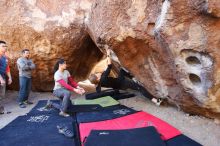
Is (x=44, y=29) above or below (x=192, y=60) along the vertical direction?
above

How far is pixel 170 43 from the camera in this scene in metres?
4.63

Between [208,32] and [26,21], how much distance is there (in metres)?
4.40

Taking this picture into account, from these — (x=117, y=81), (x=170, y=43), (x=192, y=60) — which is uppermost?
(x=170, y=43)

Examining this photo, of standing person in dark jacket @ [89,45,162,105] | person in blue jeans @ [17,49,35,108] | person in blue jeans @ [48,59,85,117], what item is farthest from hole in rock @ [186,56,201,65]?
person in blue jeans @ [17,49,35,108]

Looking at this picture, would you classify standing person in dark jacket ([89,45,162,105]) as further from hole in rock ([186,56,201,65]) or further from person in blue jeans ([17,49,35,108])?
hole in rock ([186,56,201,65])

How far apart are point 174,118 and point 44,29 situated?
12.2 feet

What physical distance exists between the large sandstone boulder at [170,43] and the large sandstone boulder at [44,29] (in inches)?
37.4

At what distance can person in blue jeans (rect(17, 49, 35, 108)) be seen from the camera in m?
6.22

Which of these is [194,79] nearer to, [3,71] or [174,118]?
[174,118]

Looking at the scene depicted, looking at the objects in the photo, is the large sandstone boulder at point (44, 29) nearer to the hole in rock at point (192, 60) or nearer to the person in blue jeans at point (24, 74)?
the person in blue jeans at point (24, 74)

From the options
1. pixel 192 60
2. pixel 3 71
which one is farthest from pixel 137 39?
pixel 3 71

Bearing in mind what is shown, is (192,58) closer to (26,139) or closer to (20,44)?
(26,139)

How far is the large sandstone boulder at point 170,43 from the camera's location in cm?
430

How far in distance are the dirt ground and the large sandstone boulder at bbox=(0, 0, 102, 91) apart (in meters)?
1.01
